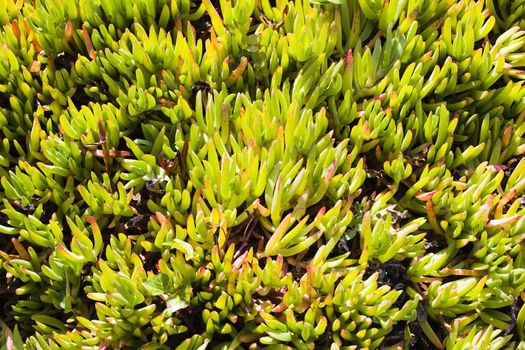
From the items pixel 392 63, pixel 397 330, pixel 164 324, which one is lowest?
A: pixel 397 330

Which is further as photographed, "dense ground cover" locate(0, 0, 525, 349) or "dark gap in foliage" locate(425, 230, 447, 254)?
"dark gap in foliage" locate(425, 230, 447, 254)

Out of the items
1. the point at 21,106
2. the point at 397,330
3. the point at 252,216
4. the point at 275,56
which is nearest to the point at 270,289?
the point at 252,216

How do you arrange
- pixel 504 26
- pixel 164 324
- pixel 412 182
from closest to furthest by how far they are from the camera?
pixel 164 324 → pixel 412 182 → pixel 504 26

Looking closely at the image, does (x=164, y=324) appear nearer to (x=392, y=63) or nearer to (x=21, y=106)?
(x=21, y=106)

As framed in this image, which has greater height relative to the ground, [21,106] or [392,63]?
[392,63]

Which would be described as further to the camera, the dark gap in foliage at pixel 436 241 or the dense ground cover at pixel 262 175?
the dark gap in foliage at pixel 436 241

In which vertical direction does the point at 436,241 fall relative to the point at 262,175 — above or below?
below

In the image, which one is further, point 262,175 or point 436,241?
point 436,241

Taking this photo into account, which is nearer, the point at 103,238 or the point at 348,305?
the point at 348,305
